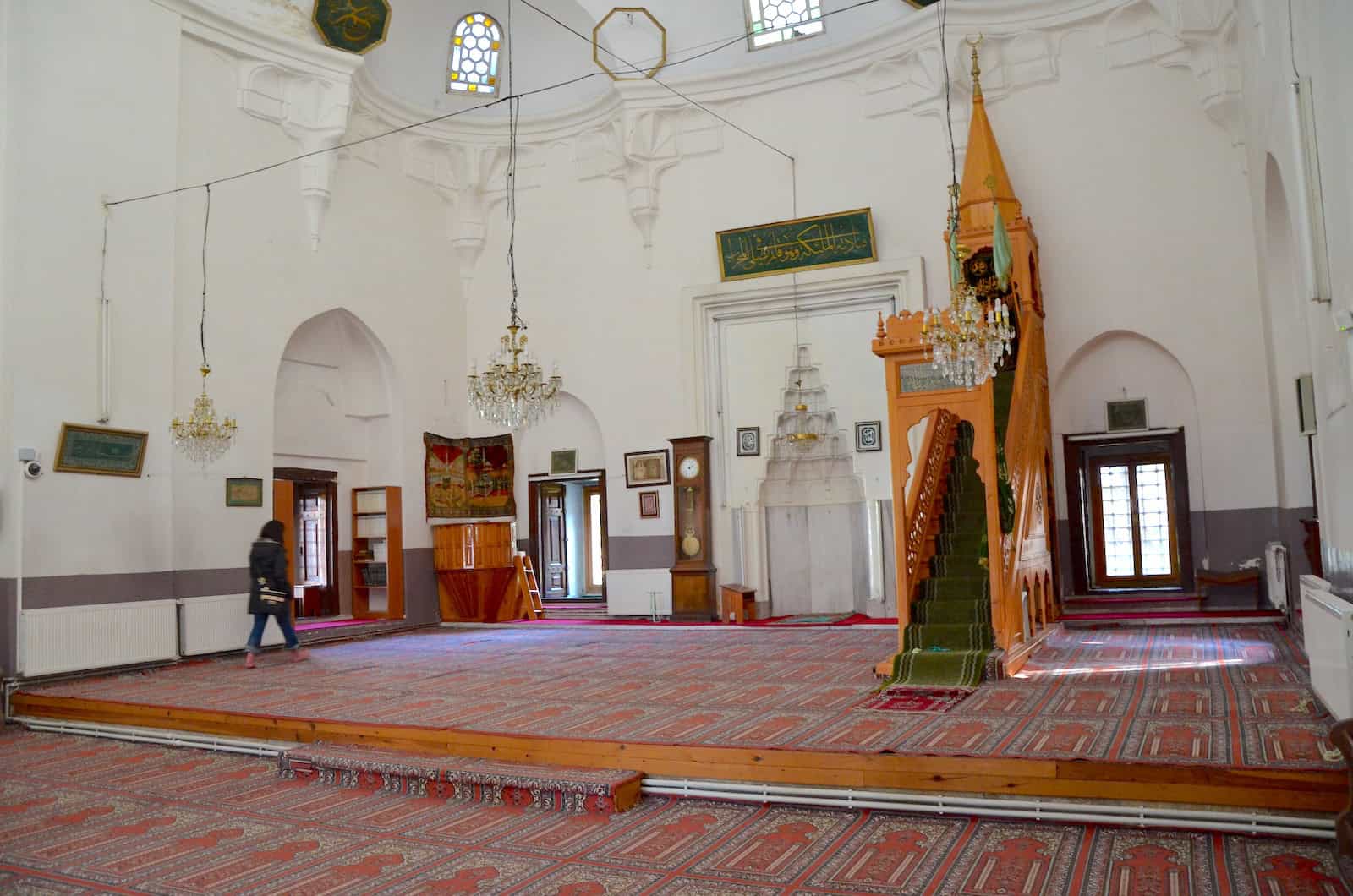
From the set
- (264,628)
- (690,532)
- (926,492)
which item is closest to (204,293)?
(264,628)

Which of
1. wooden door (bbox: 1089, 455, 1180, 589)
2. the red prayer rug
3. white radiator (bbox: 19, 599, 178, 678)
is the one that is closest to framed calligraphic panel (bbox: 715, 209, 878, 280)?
wooden door (bbox: 1089, 455, 1180, 589)

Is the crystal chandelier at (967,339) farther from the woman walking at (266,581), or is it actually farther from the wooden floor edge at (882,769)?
the woman walking at (266,581)

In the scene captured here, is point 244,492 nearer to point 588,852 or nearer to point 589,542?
point 589,542

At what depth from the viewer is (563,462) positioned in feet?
36.1

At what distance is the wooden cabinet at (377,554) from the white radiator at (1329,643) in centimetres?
799

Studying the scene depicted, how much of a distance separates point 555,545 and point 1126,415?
23.1 feet

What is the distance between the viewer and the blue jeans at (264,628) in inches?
301

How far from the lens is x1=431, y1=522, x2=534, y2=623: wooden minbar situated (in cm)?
1053

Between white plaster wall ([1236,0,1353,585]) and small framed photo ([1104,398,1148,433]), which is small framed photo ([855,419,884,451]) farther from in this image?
white plaster wall ([1236,0,1353,585])

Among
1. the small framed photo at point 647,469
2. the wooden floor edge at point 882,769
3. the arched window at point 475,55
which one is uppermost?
the arched window at point 475,55

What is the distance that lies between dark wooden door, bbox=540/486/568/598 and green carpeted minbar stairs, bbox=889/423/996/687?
664cm

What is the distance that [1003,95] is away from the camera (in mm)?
9148


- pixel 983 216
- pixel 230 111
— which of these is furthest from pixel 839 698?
pixel 230 111

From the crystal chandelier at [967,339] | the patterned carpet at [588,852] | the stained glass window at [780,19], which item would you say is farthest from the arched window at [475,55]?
the patterned carpet at [588,852]
